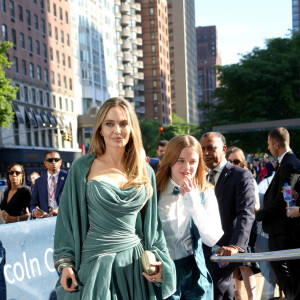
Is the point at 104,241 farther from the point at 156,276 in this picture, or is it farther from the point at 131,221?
the point at 156,276

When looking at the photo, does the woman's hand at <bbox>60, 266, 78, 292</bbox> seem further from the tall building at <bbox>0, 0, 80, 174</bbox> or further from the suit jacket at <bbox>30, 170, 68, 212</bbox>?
the tall building at <bbox>0, 0, 80, 174</bbox>

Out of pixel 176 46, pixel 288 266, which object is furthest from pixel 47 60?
pixel 176 46

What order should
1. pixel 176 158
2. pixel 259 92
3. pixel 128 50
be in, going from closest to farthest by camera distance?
pixel 176 158 < pixel 259 92 < pixel 128 50

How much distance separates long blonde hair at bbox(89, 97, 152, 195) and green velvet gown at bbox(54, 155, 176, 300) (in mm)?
120

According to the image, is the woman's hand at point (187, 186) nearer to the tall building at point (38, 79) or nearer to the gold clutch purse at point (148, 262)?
the gold clutch purse at point (148, 262)

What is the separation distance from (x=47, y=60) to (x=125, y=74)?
151 ft

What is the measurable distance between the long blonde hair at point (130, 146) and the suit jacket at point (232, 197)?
185 cm

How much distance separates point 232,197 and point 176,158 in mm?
1510

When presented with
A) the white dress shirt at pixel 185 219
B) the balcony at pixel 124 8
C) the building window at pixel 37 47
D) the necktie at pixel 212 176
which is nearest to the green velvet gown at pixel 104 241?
the white dress shirt at pixel 185 219

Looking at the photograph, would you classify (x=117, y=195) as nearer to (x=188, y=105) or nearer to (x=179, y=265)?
(x=179, y=265)

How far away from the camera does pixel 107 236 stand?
366 cm

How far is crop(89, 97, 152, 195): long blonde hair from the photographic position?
3865 millimetres

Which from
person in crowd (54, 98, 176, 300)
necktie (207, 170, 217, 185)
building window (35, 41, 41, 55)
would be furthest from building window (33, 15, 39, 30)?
person in crowd (54, 98, 176, 300)

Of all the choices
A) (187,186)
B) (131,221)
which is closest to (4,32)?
(187,186)
